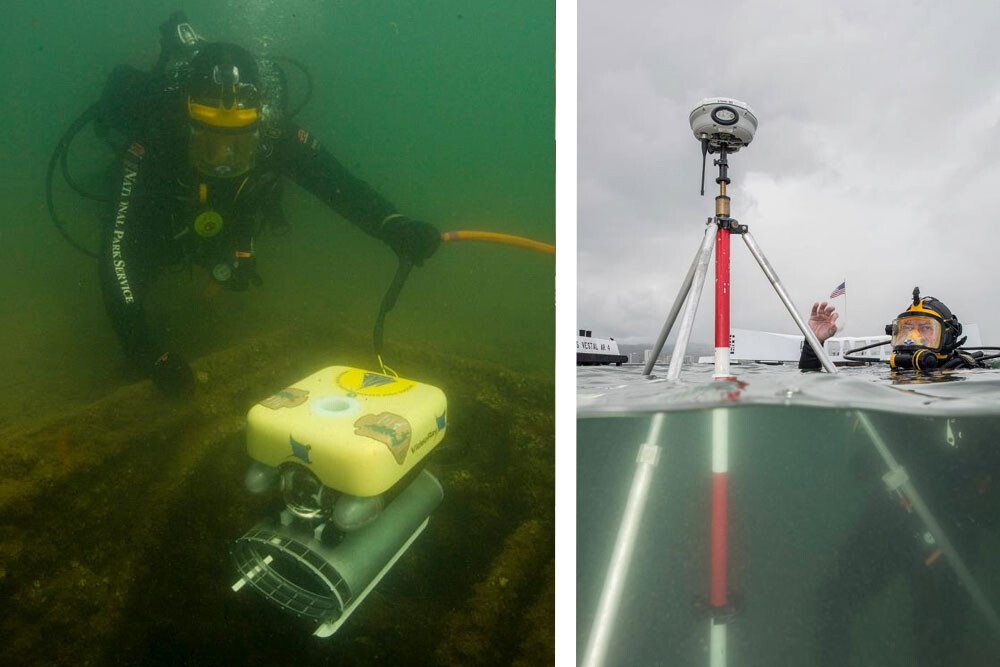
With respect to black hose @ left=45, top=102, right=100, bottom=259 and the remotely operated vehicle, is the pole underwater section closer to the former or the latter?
the remotely operated vehicle

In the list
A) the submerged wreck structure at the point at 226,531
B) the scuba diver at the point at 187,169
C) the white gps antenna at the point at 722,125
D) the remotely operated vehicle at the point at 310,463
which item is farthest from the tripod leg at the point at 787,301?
the scuba diver at the point at 187,169

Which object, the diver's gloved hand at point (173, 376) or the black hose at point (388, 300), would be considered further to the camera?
the black hose at point (388, 300)

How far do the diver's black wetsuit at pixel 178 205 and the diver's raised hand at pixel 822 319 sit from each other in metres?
1.38

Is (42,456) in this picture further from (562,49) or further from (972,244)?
(972,244)

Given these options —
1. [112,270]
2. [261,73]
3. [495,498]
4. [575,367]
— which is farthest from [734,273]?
[112,270]

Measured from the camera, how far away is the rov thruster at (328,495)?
1244 mm

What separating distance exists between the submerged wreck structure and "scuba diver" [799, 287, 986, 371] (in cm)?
84

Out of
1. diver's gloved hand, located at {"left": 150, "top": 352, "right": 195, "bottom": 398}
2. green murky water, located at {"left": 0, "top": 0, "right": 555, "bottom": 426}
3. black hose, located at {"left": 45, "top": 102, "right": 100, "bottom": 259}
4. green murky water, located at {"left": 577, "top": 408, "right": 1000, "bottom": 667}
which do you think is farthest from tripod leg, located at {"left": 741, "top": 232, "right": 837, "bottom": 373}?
black hose, located at {"left": 45, "top": 102, "right": 100, "bottom": 259}

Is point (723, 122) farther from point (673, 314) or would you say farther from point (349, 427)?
point (349, 427)

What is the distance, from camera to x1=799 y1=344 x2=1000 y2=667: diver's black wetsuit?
135cm

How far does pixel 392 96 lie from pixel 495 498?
1.15 meters

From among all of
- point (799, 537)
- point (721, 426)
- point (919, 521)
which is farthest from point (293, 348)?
point (919, 521)

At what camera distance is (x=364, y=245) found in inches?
54.2

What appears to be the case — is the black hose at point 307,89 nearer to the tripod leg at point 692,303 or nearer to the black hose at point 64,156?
the black hose at point 64,156
